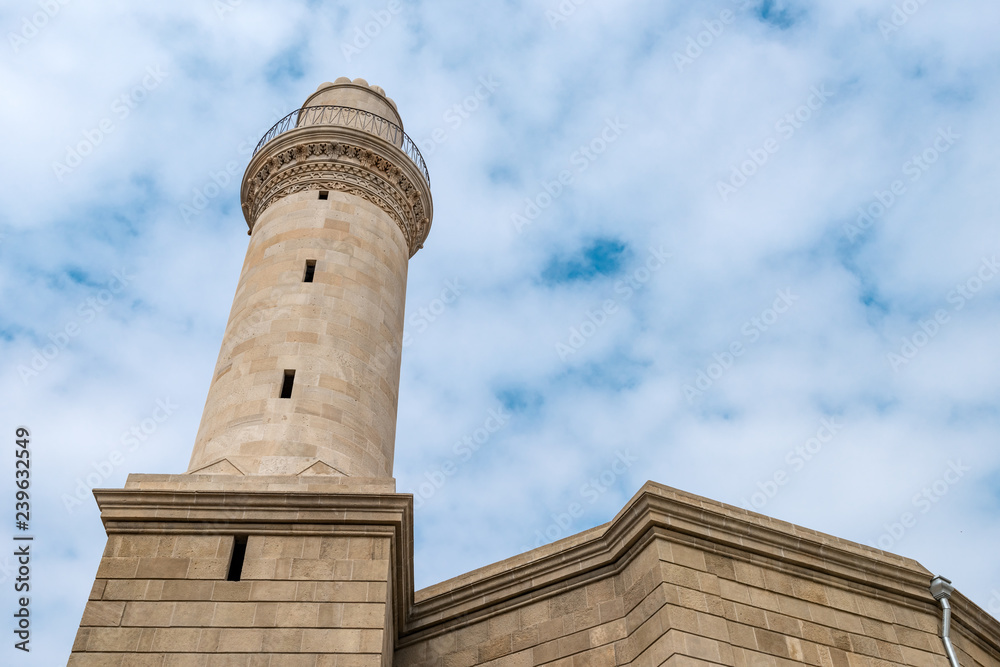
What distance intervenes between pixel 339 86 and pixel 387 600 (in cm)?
1396

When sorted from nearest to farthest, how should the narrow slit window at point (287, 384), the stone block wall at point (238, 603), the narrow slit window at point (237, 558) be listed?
the stone block wall at point (238, 603), the narrow slit window at point (237, 558), the narrow slit window at point (287, 384)

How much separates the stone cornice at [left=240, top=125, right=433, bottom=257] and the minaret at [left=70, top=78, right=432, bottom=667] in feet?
0.11

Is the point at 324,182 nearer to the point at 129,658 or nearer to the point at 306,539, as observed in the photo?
the point at 306,539

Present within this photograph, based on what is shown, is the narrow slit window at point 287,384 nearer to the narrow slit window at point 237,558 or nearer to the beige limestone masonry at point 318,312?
the beige limestone masonry at point 318,312

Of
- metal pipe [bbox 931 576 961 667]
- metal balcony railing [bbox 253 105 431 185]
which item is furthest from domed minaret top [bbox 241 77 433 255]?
metal pipe [bbox 931 576 961 667]

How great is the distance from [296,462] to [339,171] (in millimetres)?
7253

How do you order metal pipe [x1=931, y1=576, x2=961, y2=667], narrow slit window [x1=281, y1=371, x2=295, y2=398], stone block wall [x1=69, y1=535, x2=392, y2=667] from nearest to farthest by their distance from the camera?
stone block wall [x1=69, y1=535, x2=392, y2=667] → metal pipe [x1=931, y1=576, x2=961, y2=667] → narrow slit window [x1=281, y1=371, x2=295, y2=398]

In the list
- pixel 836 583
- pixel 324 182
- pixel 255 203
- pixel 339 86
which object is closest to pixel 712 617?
pixel 836 583

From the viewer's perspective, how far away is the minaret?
1146cm

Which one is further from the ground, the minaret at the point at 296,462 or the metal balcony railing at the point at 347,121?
the metal balcony railing at the point at 347,121

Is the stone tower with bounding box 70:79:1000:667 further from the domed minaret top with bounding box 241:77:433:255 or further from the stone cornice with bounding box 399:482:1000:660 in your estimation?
the domed minaret top with bounding box 241:77:433:255

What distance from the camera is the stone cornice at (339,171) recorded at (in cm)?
1927

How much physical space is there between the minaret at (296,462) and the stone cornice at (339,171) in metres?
0.03

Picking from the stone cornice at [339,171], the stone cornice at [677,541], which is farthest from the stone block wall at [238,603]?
the stone cornice at [339,171]
